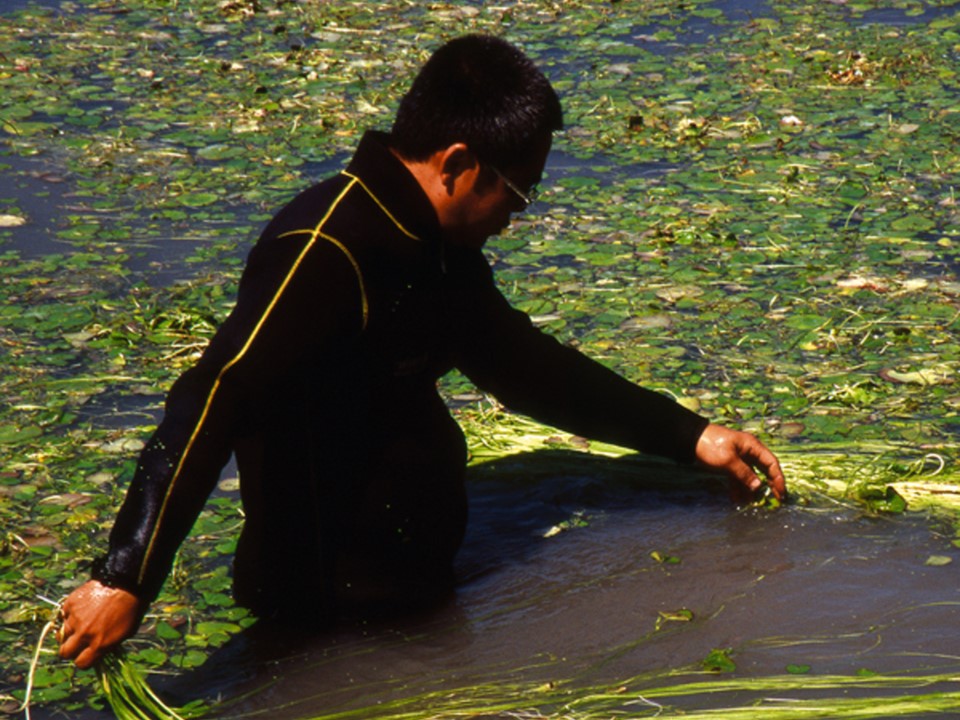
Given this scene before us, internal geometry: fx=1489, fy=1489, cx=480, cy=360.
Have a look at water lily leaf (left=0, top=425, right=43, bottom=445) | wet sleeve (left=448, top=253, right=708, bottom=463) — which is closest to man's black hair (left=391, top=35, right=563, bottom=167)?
wet sleeve (left=448, top=253, right=708, bottom=463)

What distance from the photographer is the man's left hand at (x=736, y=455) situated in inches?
181

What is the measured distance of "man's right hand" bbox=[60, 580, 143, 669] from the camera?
351cm

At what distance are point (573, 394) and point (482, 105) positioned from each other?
118 cm

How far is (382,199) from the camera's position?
380 centimetres

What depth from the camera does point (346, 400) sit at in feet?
12.9

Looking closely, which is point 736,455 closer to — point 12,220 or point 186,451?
point 186,451

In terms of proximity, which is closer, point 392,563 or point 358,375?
point 358,375

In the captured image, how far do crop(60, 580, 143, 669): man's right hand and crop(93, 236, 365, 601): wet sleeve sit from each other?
0.12ft

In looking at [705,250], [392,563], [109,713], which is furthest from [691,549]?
[705,250]

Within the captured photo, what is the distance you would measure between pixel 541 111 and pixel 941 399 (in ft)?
8.49

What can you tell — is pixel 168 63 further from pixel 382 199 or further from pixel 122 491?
pixel 382 199

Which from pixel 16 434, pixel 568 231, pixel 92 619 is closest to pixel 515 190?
pixel 92 619

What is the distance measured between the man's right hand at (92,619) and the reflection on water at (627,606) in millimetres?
529

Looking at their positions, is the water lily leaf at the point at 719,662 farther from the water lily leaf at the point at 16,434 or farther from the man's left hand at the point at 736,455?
the water lily leaf at the point at 16,434
